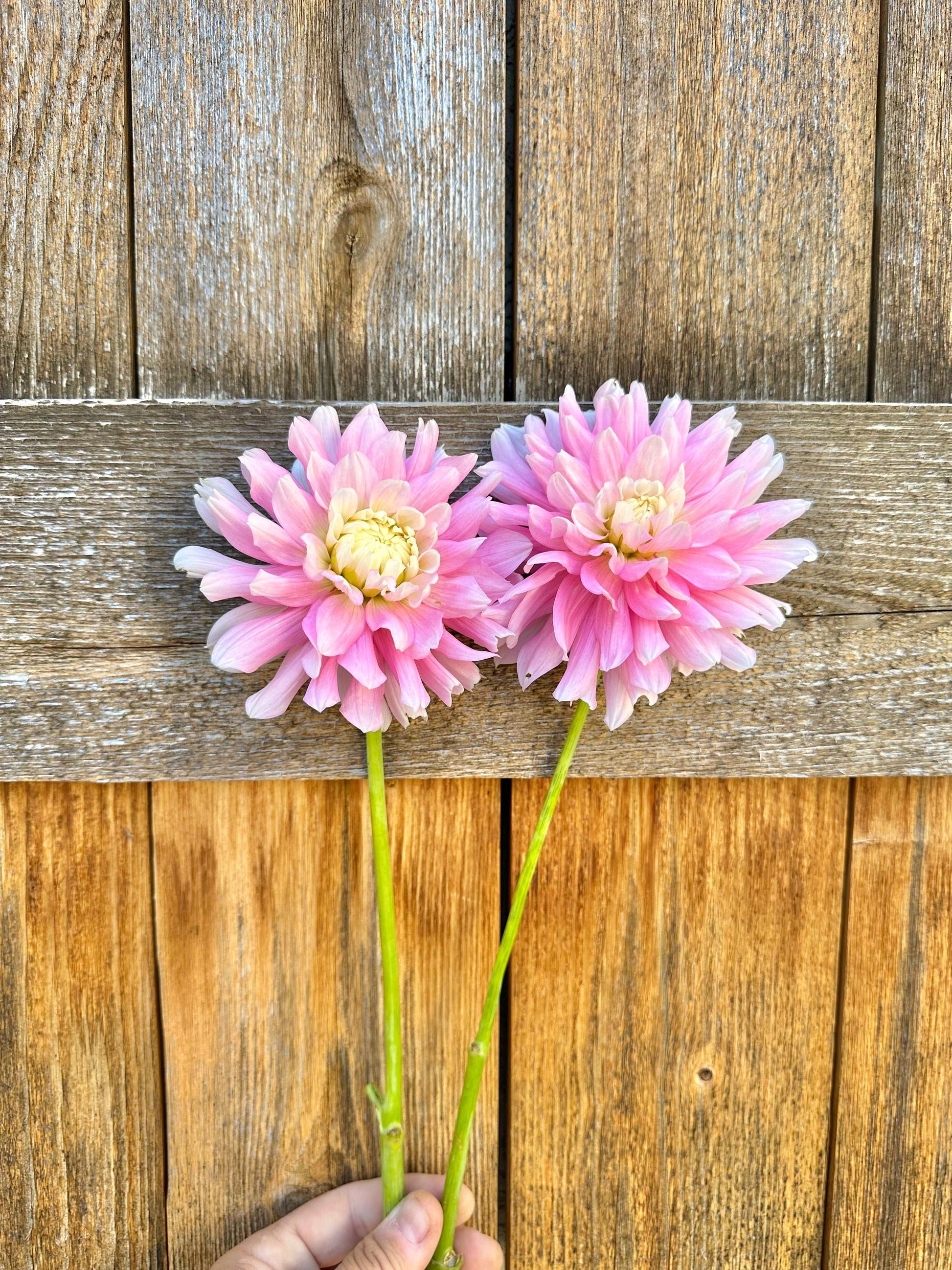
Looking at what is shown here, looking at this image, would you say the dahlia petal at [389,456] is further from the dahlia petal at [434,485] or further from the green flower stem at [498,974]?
the green flower stem at [498,974]

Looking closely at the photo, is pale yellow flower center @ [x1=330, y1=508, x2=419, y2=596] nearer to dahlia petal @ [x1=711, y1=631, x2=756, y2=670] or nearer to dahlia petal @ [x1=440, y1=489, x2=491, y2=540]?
dahlia petal @ [x1=440, y1=489, x2=491, y2=540]

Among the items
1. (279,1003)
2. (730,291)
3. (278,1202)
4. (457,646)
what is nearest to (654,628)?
(457,646)

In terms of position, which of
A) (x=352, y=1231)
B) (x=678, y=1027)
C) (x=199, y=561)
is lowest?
(x=352, y=1231)

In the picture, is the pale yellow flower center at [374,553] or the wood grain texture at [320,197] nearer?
the pale yellow flower center at [374,553]

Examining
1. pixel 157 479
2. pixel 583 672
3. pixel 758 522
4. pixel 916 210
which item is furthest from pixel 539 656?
pixel 916 210

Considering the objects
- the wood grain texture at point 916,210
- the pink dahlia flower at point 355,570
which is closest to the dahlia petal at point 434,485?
the pink dahlia flower at point 355,570

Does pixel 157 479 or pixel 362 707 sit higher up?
pixel 157 479

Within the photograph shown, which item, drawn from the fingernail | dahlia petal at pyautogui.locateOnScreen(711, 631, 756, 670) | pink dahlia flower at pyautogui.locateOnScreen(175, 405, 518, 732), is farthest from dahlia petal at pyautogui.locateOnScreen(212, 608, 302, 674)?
the fingernail

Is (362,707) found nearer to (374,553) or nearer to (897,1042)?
(374,553)

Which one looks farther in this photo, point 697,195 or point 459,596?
point 697,195
